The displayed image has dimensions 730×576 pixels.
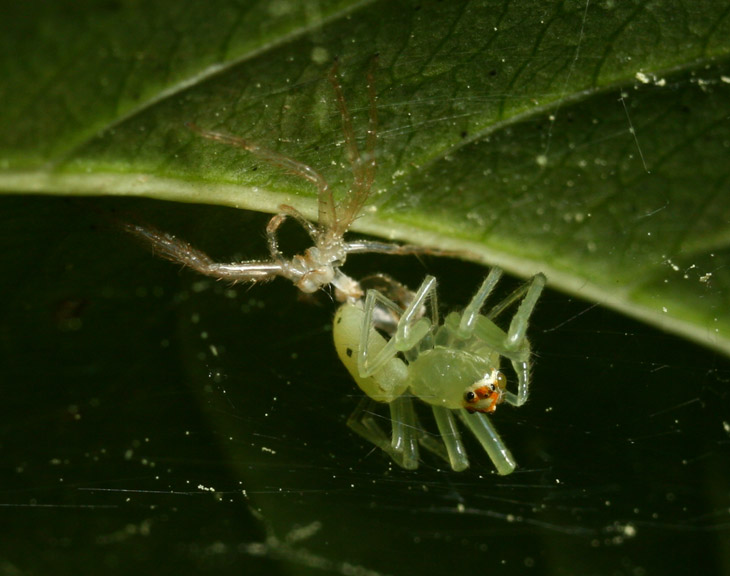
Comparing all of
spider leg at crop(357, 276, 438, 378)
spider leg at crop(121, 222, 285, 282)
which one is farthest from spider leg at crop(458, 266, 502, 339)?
spider leg at crop(121, 222, 285, 282)

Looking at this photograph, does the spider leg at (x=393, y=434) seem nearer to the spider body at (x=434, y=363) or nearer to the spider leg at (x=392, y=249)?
the spider body at (x=434, y=363)

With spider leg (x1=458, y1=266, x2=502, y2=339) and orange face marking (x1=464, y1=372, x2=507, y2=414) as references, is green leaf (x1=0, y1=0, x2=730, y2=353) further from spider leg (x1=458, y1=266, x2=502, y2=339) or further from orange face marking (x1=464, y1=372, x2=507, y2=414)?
orange face marking (x1=464, y1=372, x2=507, y2=414)

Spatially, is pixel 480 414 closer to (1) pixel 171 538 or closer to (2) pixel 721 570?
(2) pixel 721 570

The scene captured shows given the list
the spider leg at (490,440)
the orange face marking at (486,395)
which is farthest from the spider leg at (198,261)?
the spider leg at (490,440)


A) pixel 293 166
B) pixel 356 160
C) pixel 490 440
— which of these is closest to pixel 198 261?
pixel 293 166

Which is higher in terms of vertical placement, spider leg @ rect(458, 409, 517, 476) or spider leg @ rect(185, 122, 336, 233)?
spider leg @ rect(185, 122, 336, 233)

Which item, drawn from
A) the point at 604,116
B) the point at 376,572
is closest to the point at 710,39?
the point at 604,116
